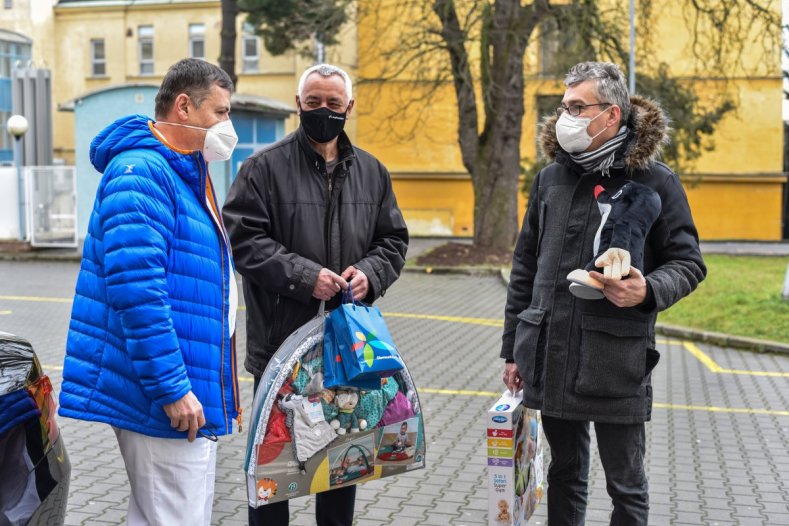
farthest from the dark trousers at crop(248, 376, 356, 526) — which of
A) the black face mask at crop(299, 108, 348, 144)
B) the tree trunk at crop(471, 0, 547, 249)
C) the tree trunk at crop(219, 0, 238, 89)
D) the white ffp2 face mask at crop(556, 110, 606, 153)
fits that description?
the tree trunk at crop(219, 0, 238, 89)

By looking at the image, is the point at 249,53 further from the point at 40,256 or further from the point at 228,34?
the point at 40,256

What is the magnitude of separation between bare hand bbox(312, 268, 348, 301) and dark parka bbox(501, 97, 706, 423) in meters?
0.71

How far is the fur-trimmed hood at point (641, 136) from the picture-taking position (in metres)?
3.76

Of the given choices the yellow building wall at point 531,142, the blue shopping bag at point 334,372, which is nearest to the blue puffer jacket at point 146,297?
the blue shopping bag at point 334,372

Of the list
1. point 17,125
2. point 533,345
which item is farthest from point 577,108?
point 17,125

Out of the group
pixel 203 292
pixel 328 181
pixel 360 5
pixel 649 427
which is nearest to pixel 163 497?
pixel 203 292

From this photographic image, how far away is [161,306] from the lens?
316cm

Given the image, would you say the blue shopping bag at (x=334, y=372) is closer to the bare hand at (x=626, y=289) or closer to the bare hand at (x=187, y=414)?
the bare hand at (x=187, y=414)

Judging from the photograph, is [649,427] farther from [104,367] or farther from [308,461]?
[104,367]

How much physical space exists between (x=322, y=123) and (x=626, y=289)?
4.46 ft

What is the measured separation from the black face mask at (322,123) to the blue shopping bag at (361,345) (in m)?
0.72

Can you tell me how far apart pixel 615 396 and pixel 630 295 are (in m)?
0.43

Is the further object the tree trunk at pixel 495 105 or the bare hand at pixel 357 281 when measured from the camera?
the tree trunk at pixel 495 105

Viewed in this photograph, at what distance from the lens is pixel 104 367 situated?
326 cm
